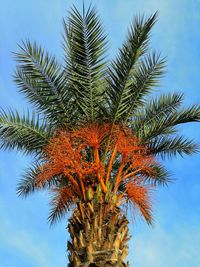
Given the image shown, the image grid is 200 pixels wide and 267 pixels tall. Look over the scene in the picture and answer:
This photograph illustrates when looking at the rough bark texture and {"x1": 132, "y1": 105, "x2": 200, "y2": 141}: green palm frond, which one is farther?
{"x1": 132, "y1": 105, "x2": 200, "y2": 141}: green palm frond

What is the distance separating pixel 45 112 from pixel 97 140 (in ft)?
6.20

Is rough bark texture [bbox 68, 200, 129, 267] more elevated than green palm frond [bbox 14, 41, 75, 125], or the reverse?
green palm frond [bbox 14, 41, 75, 125]

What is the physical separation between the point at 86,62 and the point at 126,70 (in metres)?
0.96

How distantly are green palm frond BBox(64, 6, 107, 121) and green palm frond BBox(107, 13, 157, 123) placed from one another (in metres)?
0.34

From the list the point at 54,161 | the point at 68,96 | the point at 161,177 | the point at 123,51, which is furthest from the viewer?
the point at 161,177

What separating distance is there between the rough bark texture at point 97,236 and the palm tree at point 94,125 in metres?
0.03

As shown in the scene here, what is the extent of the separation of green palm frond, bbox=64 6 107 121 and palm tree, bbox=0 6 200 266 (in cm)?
2

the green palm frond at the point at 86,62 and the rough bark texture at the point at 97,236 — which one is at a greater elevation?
the green palm frond at the point at 86,62

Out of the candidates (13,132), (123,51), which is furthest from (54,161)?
(123,51)

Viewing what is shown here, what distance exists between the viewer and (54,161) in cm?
936

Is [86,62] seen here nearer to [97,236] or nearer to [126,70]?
[126,70]

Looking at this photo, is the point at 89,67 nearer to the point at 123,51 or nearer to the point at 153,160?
the point at 123,51

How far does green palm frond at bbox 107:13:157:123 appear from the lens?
9594 millimetres

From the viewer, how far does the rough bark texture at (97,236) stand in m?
7.82
